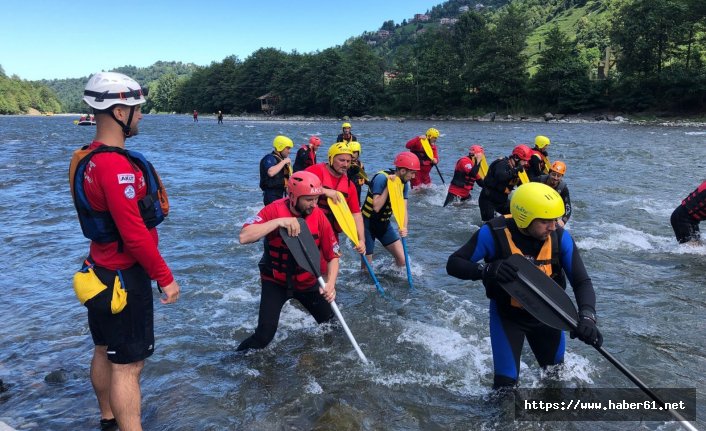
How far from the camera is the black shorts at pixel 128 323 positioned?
9.95 feet

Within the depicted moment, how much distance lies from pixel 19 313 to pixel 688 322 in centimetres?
875

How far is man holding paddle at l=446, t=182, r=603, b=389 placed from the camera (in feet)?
11.4

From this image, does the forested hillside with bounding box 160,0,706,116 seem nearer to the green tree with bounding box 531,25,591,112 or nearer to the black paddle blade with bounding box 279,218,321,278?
the green tree with bounding box 531,25,591,112

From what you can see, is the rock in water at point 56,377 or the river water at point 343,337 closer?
the river water at point 343,337

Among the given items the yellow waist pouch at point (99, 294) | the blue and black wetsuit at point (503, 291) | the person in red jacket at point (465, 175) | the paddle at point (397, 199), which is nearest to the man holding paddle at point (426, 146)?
the person in red jacket at point (465, 175)

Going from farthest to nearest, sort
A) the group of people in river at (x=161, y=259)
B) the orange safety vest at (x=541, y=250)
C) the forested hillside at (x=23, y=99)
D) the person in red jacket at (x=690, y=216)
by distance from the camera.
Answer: the forested hillside at (x=23, y=99) → the person in red jacket at (x=690, y=216) → the orange safety vest at (x=541, y=250) → the group of people in river at (x=161, y=259)

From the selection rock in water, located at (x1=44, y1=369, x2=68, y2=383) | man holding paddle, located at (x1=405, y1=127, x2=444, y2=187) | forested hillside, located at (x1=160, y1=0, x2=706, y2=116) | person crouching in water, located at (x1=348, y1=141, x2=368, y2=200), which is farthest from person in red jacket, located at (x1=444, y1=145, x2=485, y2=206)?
forested hillside, located at (x1=160, y1=0, x2=706, y2=116)

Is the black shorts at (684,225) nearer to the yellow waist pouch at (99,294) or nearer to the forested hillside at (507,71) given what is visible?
the yellow waist pouch at (99,294)

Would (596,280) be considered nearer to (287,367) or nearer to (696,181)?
(287,367)

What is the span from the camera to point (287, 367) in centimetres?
504

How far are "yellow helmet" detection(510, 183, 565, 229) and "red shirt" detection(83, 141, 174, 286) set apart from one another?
98.9 inches

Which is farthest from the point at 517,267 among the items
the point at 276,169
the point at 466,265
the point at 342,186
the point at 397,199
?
the point at 276,169

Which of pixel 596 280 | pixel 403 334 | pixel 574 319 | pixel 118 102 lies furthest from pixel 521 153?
pixel 118 102

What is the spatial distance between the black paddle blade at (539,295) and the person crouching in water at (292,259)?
67.4 inches
